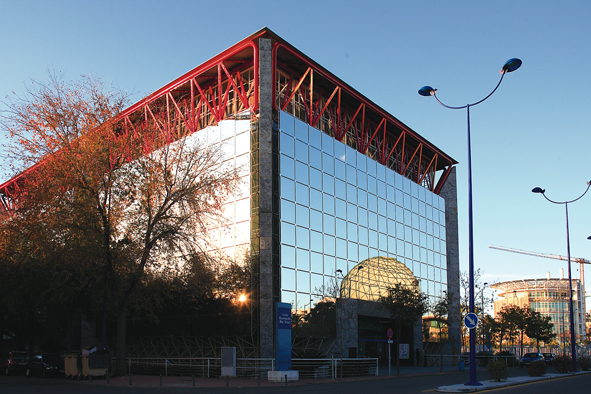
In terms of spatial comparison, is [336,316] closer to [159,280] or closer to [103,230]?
[159,280]

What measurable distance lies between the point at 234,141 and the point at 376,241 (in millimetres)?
17306

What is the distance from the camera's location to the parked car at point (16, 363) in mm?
35000

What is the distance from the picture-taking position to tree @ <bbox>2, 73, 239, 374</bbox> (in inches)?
1023

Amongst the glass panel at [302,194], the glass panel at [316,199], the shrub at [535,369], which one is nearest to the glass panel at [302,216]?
the glass panel at [302,194]

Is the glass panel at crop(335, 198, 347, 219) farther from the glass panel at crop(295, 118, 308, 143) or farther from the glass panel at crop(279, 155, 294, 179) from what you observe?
the glass panel at crop(279, 155, 294, 179)

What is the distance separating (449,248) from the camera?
2425 inches

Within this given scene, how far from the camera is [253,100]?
123ft

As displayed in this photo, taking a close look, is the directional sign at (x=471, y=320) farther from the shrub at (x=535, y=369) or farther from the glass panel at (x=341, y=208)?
the glass panel at (x=341, y=208)

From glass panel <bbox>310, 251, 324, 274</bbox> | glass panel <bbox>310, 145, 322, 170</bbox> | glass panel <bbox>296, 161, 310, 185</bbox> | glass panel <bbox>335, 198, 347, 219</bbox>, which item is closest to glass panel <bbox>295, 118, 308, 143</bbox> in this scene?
glass panel <bbox>310, 145, 322, 170</bbox>

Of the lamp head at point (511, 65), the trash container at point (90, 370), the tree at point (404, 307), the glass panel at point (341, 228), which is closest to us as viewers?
the lamp head at point (511, 65)

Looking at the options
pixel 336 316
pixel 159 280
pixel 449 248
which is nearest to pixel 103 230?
pixel 159 280

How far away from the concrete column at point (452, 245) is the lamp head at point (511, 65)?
3999cm

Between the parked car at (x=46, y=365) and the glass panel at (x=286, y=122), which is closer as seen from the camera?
the parked car at (x=46, y=365)

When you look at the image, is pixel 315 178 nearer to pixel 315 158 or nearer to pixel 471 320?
pixel 315 158
